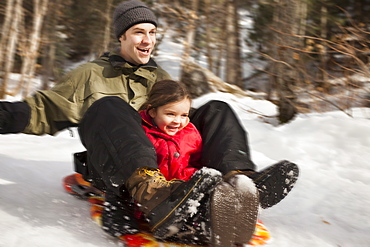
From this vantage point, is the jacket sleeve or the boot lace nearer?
the boot lace

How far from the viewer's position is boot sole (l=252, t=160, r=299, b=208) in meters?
1.67

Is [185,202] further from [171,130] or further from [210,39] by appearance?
[210,39]

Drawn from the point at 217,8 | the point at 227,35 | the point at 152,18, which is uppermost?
the point at 152,18

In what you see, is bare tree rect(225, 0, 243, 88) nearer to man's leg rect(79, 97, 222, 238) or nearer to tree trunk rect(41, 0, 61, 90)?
tree trunk rect(41, 0, 61, 90)

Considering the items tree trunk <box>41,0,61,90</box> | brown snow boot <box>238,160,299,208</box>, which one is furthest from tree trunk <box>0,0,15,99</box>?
brown snow boot <box>238,160,299,208</box>

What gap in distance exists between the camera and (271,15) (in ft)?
34.4

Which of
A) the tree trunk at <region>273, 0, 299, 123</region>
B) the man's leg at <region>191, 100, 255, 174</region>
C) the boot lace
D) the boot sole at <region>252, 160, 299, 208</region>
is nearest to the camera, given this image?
the boot lace

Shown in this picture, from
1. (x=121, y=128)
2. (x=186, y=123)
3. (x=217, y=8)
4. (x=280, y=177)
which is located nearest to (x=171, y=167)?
(x=186, y=123)

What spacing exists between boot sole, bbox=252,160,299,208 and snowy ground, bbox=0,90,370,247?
0.19m

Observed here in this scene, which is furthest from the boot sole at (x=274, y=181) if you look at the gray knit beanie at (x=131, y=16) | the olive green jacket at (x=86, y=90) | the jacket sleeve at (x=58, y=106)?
the gray knit beanie at (x=131, y=16)

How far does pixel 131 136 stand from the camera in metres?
1.64

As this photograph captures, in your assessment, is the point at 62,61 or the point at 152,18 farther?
the point at 62,61

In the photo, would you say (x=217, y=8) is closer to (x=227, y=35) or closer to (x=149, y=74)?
(x=227, y=35)

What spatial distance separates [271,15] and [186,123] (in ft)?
30.4
